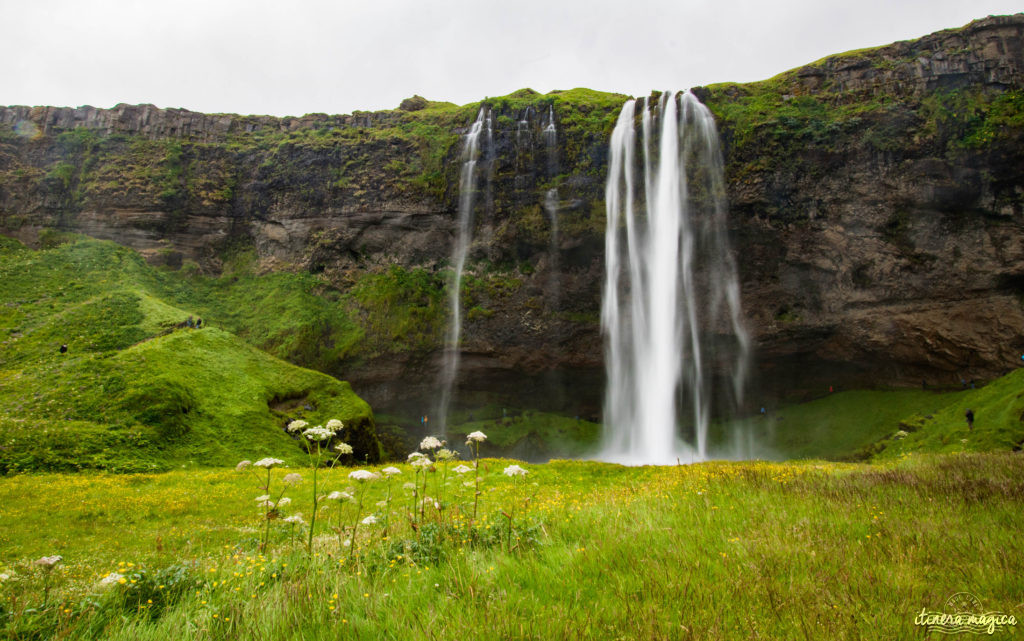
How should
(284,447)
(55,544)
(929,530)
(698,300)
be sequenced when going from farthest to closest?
(698,300) < (284,447) < (55,544) < (929,530)

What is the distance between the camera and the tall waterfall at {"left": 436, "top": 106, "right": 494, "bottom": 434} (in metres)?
43.3

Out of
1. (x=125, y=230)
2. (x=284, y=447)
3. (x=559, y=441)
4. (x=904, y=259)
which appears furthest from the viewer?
(x=125, y=230)

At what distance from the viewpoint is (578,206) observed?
4038 centimetres

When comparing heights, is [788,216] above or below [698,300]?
above

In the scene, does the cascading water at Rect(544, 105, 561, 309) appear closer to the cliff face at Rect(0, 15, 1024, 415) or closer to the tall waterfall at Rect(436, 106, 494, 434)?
the cliff face at Rect(0, 15, 1024, 415)

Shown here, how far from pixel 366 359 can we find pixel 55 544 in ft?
112

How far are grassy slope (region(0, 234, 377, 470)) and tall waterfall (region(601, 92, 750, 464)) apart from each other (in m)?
22.8

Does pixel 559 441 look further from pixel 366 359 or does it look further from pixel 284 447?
pixel 284 447

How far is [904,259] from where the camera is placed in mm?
36062

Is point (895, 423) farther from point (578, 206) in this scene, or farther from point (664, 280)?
point (578, 206)

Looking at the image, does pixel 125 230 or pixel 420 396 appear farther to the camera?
pixel 125 230

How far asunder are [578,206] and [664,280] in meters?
9.26

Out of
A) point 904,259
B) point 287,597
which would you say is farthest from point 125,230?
point 904,259

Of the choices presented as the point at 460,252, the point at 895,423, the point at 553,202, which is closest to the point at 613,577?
the point at 553,202
